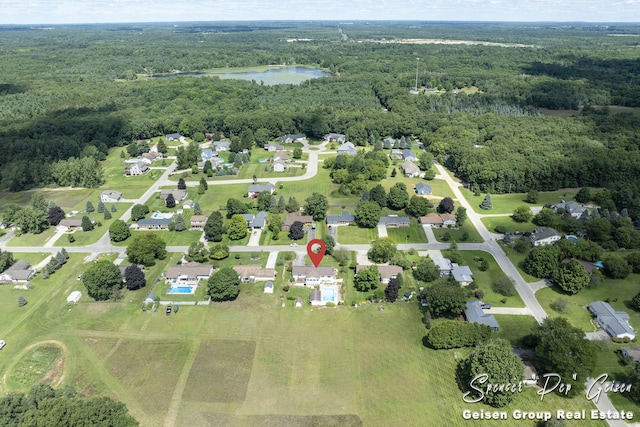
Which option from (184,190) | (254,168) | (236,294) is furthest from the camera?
(254,168)

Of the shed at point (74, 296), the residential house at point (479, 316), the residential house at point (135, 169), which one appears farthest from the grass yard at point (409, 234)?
the residential house at point (135, 169)

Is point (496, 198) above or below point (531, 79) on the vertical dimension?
below

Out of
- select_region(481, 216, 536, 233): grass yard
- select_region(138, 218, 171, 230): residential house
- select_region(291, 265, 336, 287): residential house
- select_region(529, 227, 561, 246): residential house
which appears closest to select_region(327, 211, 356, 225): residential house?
select_region(291, 265, 336, 287): residential house

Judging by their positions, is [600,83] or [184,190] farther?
[600,83]

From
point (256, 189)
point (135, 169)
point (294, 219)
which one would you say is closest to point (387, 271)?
point (294, 219)

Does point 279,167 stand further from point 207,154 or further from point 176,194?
point 176,194

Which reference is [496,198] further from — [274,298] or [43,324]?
[43,324]

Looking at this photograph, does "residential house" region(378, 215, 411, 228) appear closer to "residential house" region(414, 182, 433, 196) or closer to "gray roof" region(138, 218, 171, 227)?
"residential house" region(414, 182, 433, 196)

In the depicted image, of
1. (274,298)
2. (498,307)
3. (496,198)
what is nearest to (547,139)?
(496,198)
